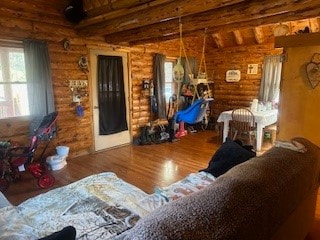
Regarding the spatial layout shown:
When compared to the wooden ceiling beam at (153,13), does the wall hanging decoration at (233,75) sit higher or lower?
lower

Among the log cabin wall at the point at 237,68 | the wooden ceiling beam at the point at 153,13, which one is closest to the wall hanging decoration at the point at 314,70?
the wooden ceiling beam at the point at 153,13

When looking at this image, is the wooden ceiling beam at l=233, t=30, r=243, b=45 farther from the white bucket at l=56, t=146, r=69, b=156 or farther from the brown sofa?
the brown sofa

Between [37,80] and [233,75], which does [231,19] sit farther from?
[233,75]

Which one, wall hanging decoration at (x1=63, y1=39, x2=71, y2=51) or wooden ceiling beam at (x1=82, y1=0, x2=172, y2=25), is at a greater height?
wooden ceiling beam at (x1=82, y1=0, x2=172, y2=25)

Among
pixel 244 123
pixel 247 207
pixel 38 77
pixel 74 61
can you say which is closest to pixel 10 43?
pixel 38 77

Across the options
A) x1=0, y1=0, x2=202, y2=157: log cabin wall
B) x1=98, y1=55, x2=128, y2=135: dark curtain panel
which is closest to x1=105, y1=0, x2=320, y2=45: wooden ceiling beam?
x1=98, y1=55, x2=128, y2=135: dark curtain panel

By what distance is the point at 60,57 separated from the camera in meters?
4.32

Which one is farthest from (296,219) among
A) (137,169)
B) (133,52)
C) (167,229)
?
(133,52)

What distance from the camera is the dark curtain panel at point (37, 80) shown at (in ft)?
12.7

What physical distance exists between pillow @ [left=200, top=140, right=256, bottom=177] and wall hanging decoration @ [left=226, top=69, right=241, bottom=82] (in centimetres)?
485

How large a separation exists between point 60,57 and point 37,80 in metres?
0.64

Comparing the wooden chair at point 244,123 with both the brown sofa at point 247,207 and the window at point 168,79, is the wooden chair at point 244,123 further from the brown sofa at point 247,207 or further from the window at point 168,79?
the brown sofa at point 247,207

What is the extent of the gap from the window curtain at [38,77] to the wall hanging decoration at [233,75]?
16.8ft

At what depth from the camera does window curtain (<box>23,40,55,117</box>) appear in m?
3.87
